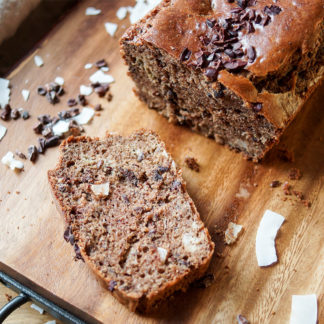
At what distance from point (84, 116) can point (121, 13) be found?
1302 mm

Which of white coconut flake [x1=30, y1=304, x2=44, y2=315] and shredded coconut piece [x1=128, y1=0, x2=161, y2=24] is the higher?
shredded coconut piece [x1=128, y1=0, x2=161, y2=24]

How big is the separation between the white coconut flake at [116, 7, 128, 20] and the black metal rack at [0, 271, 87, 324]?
2.81 meters

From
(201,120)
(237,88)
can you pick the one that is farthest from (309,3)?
(201,120)

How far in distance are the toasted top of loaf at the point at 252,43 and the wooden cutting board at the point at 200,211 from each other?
589mm

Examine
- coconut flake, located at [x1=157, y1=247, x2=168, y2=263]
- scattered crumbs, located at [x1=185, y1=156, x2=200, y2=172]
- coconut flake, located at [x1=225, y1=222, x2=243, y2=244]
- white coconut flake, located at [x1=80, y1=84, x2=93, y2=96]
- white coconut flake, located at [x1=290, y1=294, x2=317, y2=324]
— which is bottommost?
white coconut flake, located at [x1=290, y1=294, x2=317, y2=324]

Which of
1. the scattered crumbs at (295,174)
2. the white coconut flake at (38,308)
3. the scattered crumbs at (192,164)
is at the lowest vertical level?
the scattered crumbs at (295,174)

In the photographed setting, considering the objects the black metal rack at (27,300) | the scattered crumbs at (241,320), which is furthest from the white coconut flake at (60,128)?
the scattered crumbs at (241,320)

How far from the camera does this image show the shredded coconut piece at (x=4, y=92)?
15.7 ft

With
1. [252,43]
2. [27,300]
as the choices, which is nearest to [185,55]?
[252,43]

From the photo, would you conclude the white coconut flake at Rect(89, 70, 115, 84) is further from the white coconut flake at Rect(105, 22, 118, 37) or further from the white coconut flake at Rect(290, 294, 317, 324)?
the white coconut flake at Rect(290, 294, 317, 324)

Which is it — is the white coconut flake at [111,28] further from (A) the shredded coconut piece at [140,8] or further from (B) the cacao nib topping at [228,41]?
(B) the cacao nib topping at [228,41]

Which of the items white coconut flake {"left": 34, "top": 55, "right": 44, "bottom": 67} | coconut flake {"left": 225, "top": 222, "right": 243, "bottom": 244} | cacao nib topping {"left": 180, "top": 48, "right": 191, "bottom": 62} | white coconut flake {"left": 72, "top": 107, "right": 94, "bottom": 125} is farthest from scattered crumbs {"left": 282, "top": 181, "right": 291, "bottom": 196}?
white coconut flake {"left": 34, "top": 55, "right": 44, "bottom": 67}

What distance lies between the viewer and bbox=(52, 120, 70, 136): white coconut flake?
4523 millimetres

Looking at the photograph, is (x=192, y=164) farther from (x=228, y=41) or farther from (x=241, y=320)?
(x=241, y=320)
